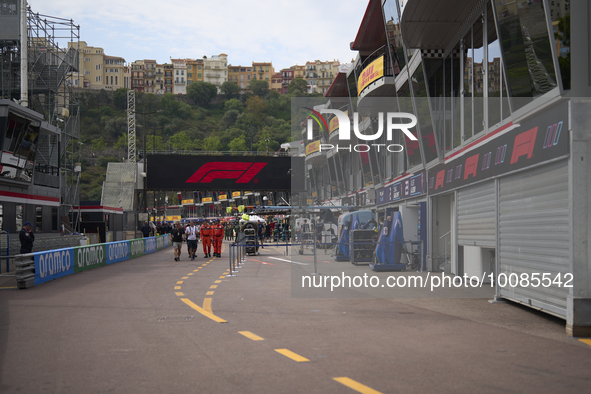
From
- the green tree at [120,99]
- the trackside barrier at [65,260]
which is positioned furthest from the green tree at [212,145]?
the trackside barrier at [65,260]

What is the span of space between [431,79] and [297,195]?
45.0m

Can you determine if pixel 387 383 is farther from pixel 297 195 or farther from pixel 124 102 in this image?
pixel 124 102

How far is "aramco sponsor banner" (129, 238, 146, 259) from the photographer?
2906cm

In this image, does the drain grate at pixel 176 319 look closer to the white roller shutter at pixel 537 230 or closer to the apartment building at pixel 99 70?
the white roller shutter at pixel 537 230

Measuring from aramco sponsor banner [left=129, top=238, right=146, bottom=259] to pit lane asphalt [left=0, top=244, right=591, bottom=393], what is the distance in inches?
640

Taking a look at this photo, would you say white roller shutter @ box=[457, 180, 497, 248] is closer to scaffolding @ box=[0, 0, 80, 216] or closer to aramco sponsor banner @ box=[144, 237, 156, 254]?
aramco sponsor banner @ box=[144, 237, 156, 254]

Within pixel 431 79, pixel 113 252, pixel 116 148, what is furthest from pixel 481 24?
pixel 116 148

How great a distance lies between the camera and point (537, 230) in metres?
9.91

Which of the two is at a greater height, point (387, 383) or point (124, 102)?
point (124, 102)

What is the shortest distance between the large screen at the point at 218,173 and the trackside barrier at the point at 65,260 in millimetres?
24730

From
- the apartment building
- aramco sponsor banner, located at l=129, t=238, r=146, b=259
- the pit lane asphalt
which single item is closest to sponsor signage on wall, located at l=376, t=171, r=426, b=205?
the pit lane asphalt

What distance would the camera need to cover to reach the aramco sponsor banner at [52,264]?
53.3 ft

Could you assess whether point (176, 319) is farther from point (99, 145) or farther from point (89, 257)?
point (99, 145)

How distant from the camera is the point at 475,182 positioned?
14.5m
